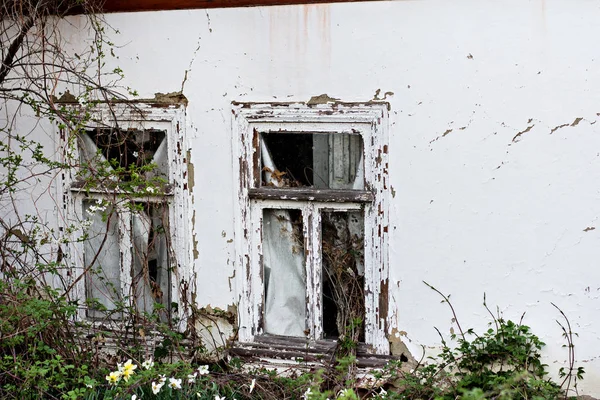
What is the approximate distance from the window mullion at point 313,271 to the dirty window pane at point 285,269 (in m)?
0.07

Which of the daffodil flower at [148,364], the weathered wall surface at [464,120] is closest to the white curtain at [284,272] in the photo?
the weathered wall surface at [464,120]

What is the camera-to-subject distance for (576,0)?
3.68 m

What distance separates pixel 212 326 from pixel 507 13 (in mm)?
2471

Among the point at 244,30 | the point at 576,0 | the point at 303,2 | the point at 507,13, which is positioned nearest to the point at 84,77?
the point at 244,30

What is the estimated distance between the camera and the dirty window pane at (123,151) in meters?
4.57

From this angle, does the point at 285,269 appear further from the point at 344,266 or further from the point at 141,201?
the point at 141,201

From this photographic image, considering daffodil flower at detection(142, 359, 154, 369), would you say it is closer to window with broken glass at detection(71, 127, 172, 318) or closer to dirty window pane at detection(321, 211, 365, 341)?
window with broken glass at detection(71, 127, 172, 318)

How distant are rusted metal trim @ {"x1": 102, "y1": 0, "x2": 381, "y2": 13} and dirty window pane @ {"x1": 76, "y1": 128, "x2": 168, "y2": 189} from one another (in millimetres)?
730

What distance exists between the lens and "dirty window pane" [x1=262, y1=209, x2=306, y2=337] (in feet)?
14.8

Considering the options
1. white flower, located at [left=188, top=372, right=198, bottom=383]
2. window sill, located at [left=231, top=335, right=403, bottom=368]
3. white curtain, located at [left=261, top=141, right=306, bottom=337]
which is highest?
white curtain, located at [left=261, top=141, right=306, bottom=337]

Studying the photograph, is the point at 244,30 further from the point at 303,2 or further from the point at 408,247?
the point at 408,247

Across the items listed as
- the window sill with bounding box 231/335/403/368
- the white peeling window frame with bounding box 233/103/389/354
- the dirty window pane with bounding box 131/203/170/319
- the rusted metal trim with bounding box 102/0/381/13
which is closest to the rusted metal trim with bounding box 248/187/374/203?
the white peeling window frame with bounding box 233/103/389/354

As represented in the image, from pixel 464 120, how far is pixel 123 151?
218cm

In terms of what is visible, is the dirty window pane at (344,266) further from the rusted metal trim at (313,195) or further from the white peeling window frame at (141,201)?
the white peeling window frame at (141,201)
